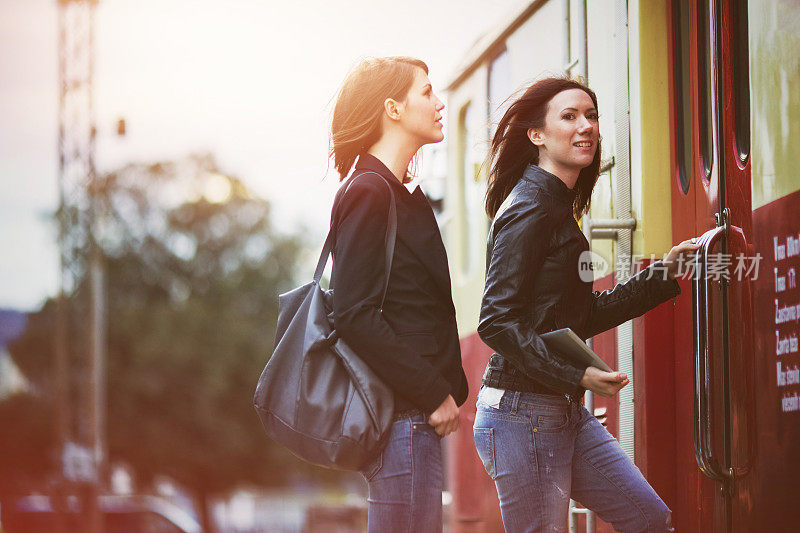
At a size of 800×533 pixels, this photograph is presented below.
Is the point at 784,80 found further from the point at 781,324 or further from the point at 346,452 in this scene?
the point at 346,452

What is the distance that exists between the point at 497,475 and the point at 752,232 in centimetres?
83

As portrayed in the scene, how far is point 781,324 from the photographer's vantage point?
2.59 meters

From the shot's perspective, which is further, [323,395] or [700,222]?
[700,222]

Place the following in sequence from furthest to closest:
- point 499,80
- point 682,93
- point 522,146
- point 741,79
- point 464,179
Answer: point 464,179 → point 499,80 → point 682,93 → point 522,146 → point 741,79

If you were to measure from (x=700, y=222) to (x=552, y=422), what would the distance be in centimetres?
100

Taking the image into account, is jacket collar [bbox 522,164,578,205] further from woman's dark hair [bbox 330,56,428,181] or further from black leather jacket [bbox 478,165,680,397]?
woman's dark hair [bbox 330,56,428,181]

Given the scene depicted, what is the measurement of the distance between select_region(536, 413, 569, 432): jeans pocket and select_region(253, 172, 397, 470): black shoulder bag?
0.38m

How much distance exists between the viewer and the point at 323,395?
2406 mm

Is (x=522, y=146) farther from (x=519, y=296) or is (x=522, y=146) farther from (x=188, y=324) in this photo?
(x=188, y=324)

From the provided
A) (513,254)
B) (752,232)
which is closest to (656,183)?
(752,232)

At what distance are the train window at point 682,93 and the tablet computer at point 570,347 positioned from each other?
1.02m

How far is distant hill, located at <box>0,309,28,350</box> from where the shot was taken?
102ft

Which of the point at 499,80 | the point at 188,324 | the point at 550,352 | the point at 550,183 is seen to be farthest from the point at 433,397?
the point at 188,324

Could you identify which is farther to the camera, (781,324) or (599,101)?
(599,101)
